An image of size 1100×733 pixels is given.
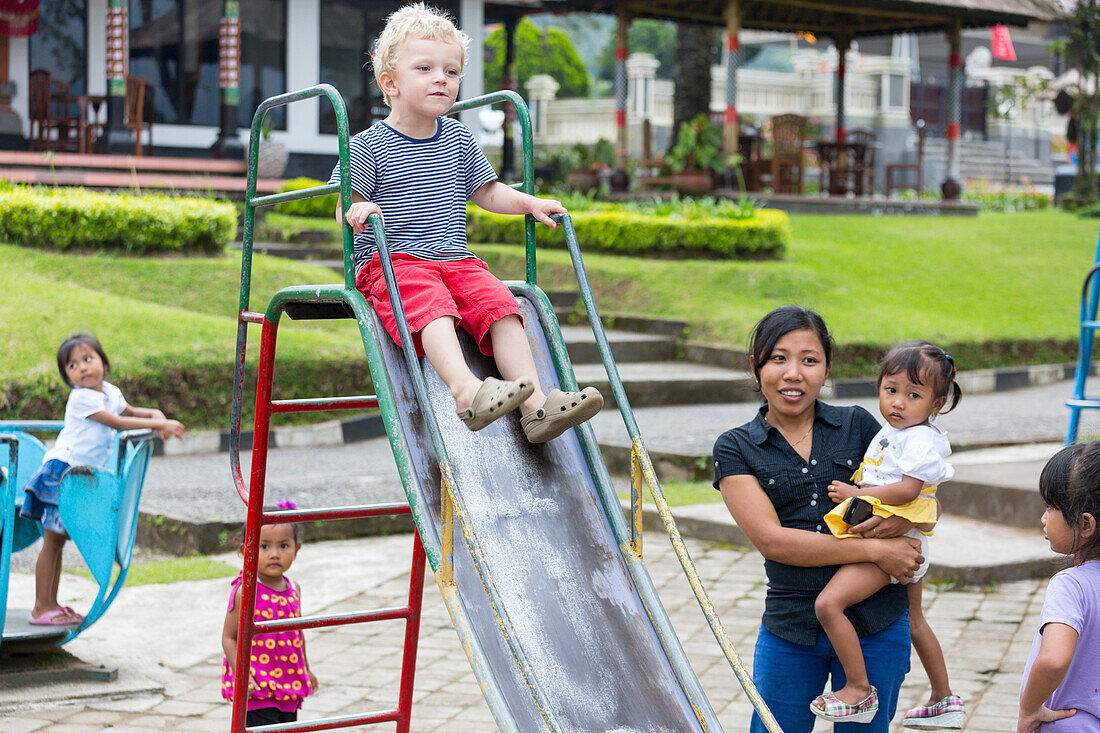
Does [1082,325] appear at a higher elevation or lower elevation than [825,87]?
lower

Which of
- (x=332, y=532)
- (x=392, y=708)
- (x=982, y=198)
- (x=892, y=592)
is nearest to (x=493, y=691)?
(x=892, y=592)

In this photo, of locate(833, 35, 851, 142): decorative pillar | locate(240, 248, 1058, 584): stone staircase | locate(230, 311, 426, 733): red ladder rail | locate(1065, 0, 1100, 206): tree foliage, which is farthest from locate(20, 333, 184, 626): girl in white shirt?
locate(1065, 0, 1100, 206): tree foliage

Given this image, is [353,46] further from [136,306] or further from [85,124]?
[136,306]

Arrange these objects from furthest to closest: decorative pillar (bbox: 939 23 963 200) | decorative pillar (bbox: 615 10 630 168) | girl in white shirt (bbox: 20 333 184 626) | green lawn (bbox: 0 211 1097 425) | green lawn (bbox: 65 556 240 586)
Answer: decorative pillar (bbox: 939 23 963 200) < decorative pillar (bbox: 615 10 630 168) < green lawn (bbox: 0 211 1097 425) < green lawn (bbox: 65 556 240 586) < girl in white shirt (bbox: 20 333 184 626)

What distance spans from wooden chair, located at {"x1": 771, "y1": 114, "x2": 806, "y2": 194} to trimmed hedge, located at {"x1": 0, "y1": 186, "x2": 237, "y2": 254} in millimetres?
9813

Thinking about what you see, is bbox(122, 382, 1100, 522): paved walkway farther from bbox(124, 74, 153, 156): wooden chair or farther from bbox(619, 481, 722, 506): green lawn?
bbox(124, 74, 153, 156): wooden chair

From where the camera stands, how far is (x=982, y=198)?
27797 mm

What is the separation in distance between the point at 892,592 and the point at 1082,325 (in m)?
4.24

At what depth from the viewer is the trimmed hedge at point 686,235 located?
47.4 ft

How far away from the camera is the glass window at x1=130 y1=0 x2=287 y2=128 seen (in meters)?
19.8

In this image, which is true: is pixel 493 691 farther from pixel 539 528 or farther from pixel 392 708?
pixel 392 708

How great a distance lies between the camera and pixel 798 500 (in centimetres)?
302

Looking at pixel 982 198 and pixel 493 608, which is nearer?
pixel 493 608

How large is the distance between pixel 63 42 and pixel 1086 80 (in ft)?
62.5
